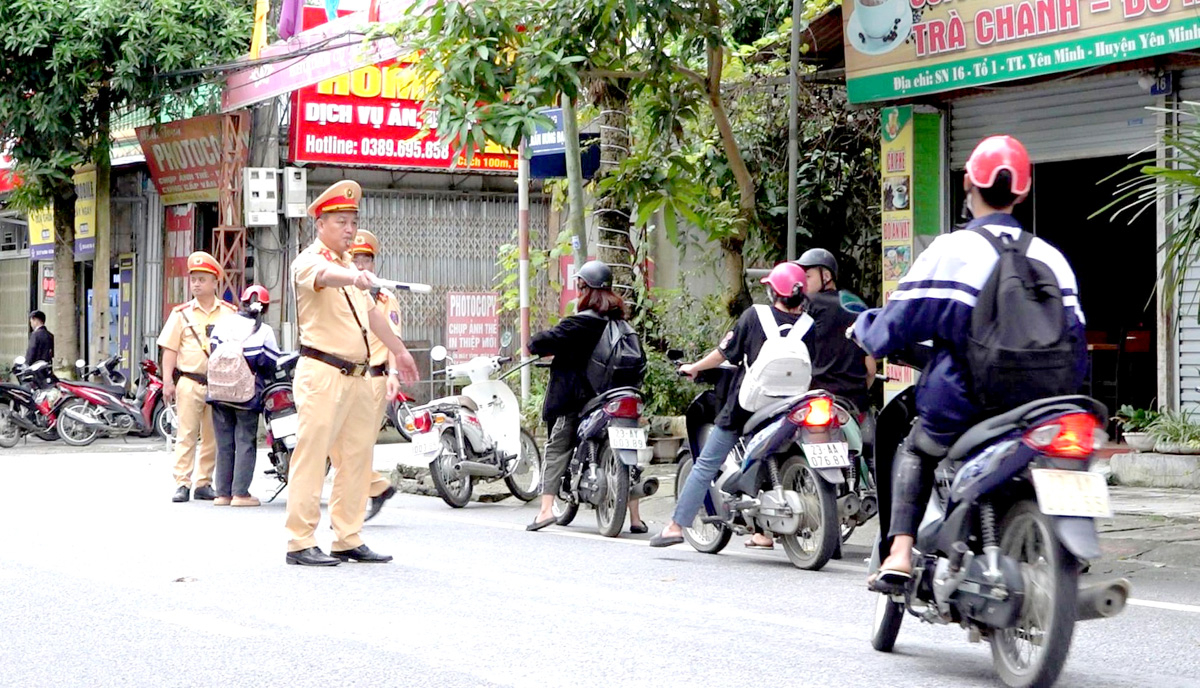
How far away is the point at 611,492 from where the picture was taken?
10.0m

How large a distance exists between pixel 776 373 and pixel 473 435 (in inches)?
155

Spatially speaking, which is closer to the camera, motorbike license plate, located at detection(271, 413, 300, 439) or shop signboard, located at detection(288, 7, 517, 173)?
motorbike license plate, located at detection(271, 413, 300, 439)

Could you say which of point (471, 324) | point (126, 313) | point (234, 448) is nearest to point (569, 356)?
point (234, 448)

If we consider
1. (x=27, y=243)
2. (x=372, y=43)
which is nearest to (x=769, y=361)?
(x=372, y=43)

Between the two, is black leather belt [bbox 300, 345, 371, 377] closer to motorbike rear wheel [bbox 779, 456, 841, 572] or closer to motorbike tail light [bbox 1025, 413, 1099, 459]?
motorbike rear wheel [bbox 779, 456, 841, 572]

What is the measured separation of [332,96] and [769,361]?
15288mm

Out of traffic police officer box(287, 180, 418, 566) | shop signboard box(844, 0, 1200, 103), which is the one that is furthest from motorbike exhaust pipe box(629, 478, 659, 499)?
shop signboard box(844, 0, 1200, 103)

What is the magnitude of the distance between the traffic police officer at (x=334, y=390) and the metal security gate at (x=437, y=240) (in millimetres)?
13714

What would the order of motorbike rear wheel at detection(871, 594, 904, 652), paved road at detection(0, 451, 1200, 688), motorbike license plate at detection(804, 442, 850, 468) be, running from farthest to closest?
1. motorbike license plate at detection(804, 442, 850, 468)
2. motorbike rear wheel at detection(871, 594, 904, 652)
3. paved road at detection(0, 451, 1200, 688)

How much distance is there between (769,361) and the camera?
859cm

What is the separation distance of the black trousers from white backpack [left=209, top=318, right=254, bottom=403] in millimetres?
140

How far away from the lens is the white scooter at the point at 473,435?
1195cm

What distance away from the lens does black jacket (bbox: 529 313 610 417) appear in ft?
32.7

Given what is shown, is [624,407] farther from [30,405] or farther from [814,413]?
[30,405]
